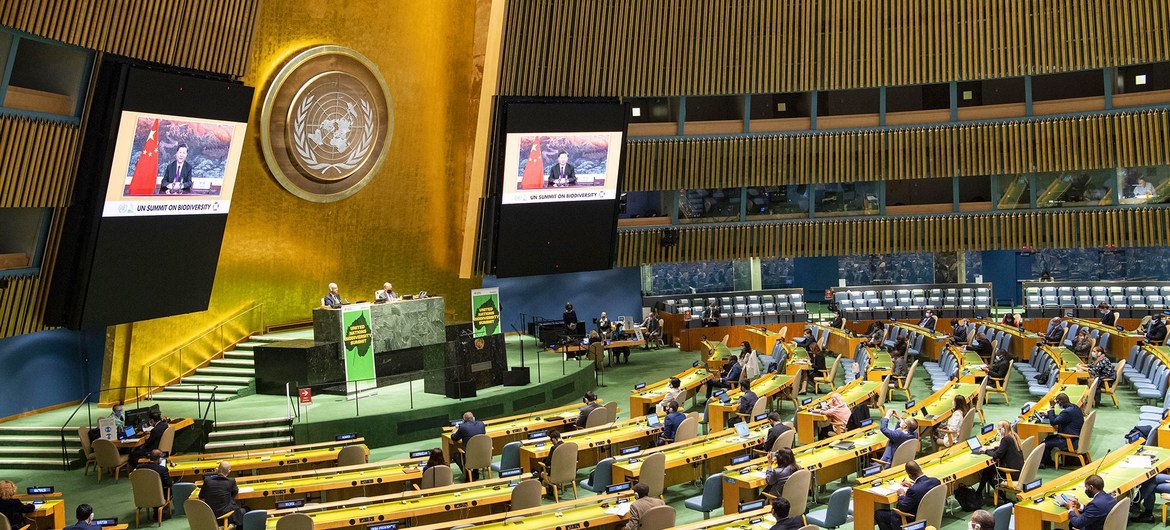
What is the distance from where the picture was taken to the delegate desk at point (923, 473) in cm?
1023

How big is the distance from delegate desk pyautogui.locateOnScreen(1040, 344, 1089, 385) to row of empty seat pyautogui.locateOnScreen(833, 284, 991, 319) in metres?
7.42

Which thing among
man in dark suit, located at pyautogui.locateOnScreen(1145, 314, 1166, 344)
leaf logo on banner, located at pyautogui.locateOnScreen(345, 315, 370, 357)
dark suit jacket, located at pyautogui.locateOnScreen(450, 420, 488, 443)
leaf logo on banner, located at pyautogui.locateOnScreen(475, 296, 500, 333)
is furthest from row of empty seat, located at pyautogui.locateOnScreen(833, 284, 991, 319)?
dark suit jacket, located at pyautogui.locateOnScreen(450, 420, 488, 443)

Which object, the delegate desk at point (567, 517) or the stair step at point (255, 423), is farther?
the stair step at point (255, 423)

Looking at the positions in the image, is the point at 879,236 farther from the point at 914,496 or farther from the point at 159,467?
the point at 159,467

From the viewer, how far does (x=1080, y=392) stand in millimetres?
14617

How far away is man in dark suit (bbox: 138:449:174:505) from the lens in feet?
40.9

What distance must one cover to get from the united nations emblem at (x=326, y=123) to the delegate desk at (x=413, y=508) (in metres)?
11.3

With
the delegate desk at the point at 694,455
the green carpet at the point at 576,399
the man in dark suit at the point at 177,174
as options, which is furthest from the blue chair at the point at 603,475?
the man in dark suit at the point at 177,174

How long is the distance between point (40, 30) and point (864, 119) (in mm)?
18865

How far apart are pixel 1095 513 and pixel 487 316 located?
42.4ft

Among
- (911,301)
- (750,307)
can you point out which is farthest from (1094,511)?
(911,301)

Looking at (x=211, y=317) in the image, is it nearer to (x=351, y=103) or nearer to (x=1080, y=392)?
(x=351, y=103)

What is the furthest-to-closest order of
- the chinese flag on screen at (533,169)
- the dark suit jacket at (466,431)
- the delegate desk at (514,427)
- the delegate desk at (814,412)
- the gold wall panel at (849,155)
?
the gold wall panel at (849,155) < the chinese flag on screen at (533,169) < the delegate desk at (814,412) < the delegate desk at (514,427) < the dark suit jacket at (466,431)

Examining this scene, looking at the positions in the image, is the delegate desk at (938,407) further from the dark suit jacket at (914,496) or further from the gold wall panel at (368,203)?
the gold wall panel at (368,203)
